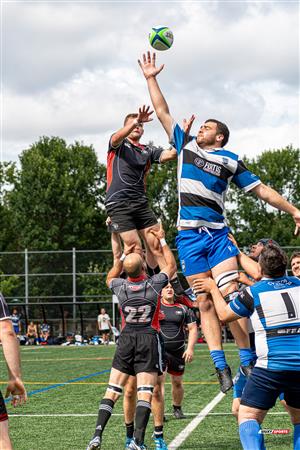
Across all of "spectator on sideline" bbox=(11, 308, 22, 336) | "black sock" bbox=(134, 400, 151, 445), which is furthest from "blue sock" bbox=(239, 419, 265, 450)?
"spectator on sideline" bbox=(11, 308, 22, 336)

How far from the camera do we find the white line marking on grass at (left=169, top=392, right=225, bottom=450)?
1047cm

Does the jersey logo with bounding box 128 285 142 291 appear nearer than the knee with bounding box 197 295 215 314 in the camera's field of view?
No

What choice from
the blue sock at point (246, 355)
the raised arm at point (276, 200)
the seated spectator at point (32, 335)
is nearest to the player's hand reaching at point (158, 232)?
the raised arm at point (276, 200)

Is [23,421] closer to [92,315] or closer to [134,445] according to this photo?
[134,445]

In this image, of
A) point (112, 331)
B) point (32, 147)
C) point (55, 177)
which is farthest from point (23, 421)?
point (32, 147)

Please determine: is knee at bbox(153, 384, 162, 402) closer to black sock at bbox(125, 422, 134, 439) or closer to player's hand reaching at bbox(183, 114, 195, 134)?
black sock at bbox(125, 422, 134, 439)

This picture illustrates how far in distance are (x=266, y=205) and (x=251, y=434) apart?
6939cm

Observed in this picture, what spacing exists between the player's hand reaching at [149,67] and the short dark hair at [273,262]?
293 cm

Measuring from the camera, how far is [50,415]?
13070mm

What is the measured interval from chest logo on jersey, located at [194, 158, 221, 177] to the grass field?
10.4 feet

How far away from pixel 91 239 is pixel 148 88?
65.3 meters

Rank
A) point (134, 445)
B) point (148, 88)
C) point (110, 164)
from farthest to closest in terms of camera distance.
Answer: point (110, 164)
point (148, 88)
point (134, 445)

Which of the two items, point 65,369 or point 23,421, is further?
point 65,369

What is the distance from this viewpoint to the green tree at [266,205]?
234 ft
